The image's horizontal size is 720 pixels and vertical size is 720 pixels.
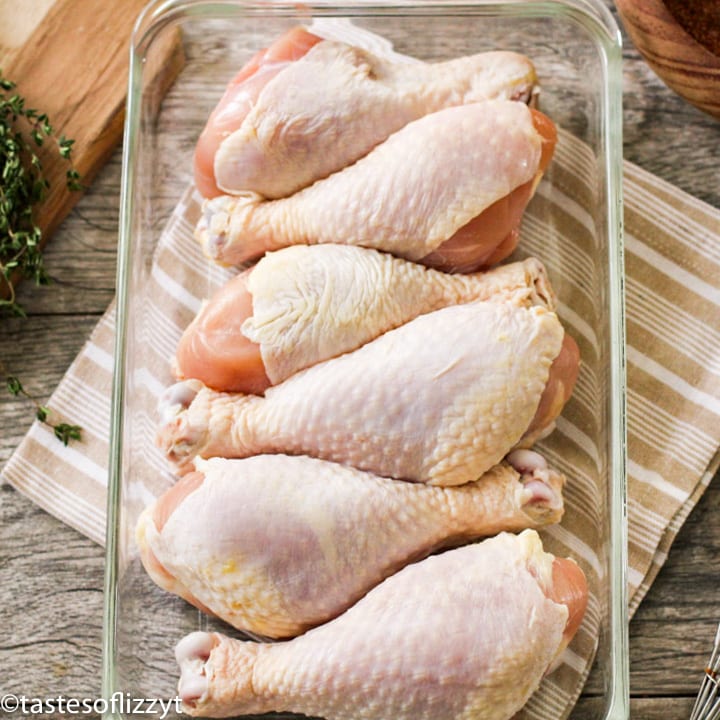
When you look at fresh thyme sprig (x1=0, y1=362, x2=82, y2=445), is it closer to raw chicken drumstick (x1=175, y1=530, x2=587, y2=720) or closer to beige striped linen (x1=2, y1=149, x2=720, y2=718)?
beige striped linen (x1=2, y1=149, x2=720, y2=718)

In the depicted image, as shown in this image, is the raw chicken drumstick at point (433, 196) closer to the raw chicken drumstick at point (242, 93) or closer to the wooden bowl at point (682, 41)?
the raw chicken drumstick at point (242, 93)

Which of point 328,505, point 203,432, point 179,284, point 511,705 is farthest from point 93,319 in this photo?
point 511,705

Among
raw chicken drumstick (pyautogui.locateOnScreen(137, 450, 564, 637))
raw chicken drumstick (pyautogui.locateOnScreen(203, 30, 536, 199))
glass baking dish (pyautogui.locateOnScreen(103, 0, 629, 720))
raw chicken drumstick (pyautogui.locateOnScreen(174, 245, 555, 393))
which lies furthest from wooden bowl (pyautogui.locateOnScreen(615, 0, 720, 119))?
raw chicken drumstick (pyautogui.locateOnScreen(137, 450, 564, 637))

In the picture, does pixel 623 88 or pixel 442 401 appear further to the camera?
pixel 623 88

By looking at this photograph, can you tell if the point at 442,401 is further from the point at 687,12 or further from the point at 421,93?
the point at 687,12

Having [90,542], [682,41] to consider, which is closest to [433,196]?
[682,41]

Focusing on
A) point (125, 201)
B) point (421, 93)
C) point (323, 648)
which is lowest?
point (323, 648)

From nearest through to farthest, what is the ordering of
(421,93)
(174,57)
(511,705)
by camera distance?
(511,705)
(421,93)
(174,57)
